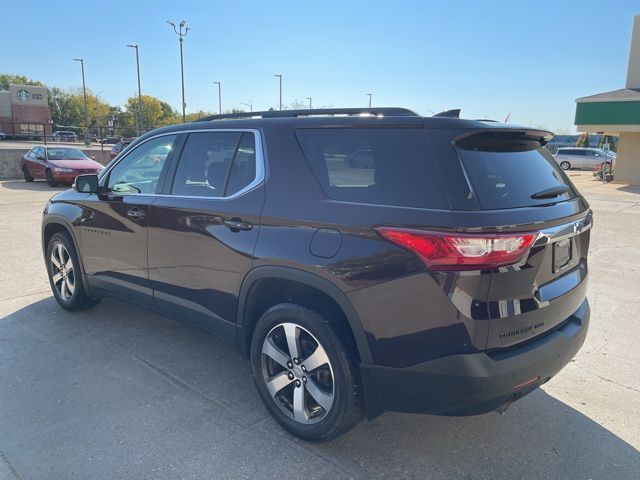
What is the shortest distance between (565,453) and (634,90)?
25.2 m

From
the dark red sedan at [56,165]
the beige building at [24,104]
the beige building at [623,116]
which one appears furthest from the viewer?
the beige building at [24,104]

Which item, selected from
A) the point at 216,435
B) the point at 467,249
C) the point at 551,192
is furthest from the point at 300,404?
the point at 551,192

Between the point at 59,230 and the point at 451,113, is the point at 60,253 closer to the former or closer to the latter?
the point at 59,230

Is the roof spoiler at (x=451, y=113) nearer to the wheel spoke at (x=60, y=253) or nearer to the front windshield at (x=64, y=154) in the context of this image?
the wheel spoke at (x=60, y=253)

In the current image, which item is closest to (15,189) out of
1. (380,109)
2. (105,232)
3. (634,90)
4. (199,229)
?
(105,232)

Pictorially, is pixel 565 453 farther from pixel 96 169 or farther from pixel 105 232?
pixel 96 169

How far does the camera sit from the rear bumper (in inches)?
84.8

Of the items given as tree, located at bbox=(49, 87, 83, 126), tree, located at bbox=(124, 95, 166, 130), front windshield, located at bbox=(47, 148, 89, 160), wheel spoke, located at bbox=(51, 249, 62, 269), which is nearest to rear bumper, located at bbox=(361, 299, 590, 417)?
wheel spoke, located at bbox=(51, 249, 62, 269)

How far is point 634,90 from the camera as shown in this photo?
73.6 ft

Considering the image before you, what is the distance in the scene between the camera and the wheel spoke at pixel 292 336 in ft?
8.84

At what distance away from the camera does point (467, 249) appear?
2.09 m

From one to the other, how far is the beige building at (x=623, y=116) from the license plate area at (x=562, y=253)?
22246 millimetres

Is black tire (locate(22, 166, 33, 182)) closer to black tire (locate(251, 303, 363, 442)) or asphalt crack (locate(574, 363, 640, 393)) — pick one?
black tire (locate(251, 303, 363, 442))

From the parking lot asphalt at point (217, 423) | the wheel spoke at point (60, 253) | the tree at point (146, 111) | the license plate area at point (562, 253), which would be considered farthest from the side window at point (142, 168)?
the tree at point (146, 111)
